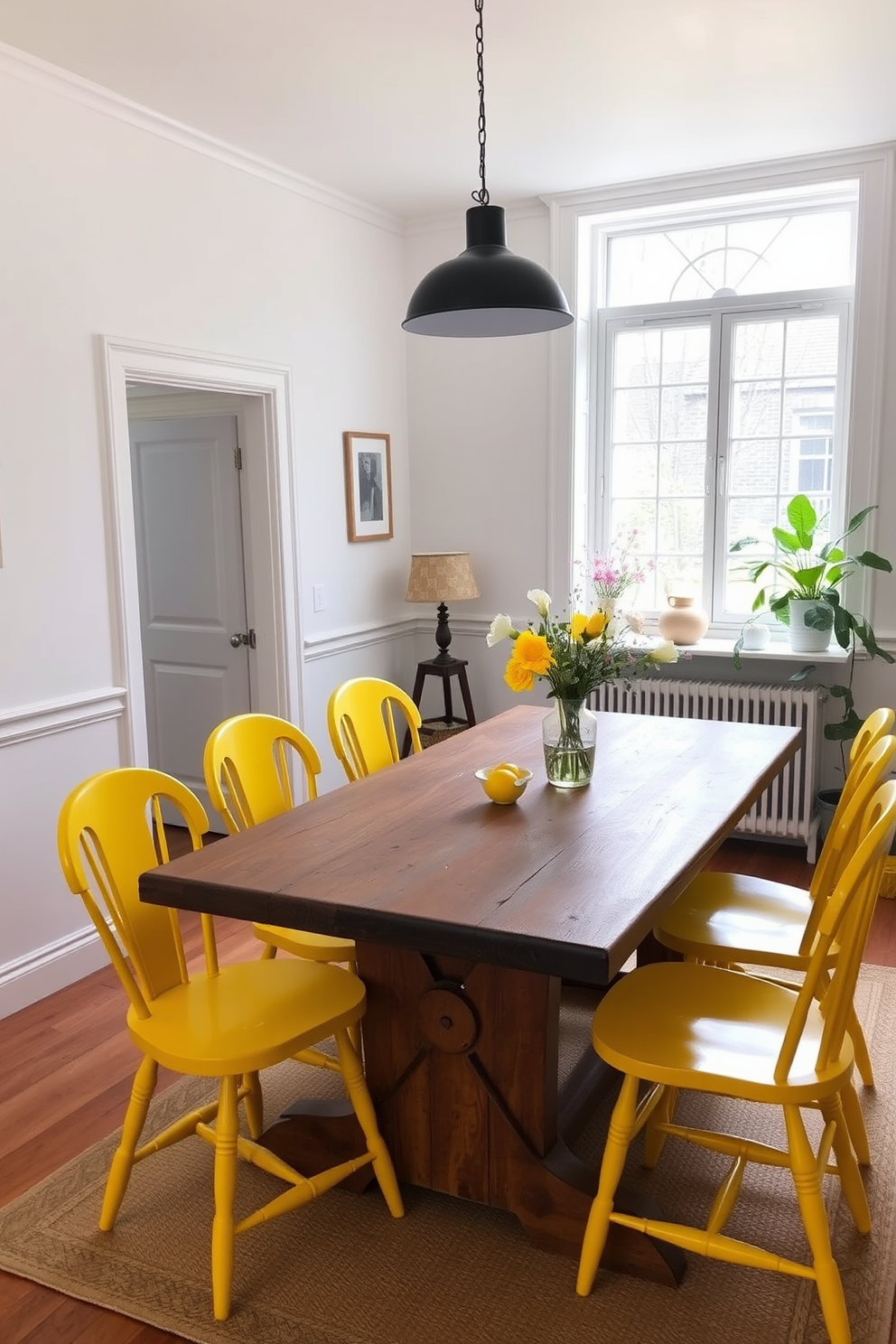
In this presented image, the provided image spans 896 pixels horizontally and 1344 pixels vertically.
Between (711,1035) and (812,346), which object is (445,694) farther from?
(711,1035)

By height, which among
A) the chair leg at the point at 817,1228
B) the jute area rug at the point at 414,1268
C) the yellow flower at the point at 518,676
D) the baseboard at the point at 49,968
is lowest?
the jute area rug at the point at 414,1268

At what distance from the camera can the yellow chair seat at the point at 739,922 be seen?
7.87 ft

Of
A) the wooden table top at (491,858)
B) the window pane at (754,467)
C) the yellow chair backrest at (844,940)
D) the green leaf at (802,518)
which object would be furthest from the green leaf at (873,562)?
the yellow chair backrest at (844,940)

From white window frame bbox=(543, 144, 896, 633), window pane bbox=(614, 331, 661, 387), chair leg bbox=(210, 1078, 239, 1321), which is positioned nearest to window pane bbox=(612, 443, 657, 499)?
white window frame bbox=(543, 144, 896, 633)

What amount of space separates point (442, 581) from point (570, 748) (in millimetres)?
2213

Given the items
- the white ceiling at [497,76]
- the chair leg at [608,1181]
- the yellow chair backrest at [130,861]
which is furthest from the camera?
the white ceiling at [497,76]

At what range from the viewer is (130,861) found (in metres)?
2.23

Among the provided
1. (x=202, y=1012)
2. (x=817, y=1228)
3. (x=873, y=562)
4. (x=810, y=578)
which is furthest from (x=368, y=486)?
(x=817, y=1228)

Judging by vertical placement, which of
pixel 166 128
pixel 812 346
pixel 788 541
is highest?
pixel 166 128

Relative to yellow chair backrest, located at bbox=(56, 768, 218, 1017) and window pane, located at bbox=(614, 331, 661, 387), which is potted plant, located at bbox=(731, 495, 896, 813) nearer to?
window pane, located at bbox=(614, 331, 661, 387)

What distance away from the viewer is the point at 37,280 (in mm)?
3184

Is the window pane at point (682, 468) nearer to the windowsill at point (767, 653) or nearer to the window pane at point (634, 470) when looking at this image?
the window pane at point (634, 470)

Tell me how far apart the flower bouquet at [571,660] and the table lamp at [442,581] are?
2.13m

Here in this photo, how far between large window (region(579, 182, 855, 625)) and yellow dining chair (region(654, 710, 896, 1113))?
2.17 metres
